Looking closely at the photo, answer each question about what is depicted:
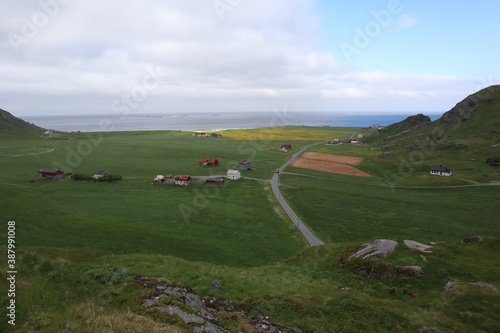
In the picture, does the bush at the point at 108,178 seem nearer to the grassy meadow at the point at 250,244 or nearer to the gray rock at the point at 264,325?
the grassy meadow at the point at 250,244

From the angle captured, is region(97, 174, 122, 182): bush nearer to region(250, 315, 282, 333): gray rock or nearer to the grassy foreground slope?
the grassy foreground slope

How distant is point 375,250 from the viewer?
31.2 m

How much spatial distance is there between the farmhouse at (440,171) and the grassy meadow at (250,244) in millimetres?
5235

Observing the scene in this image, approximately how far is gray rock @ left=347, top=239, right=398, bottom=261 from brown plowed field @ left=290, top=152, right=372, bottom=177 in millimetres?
67948

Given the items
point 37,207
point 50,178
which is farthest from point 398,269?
point 50,178

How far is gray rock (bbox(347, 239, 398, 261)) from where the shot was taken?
30553 millimetres

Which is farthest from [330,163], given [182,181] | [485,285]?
[485,285]

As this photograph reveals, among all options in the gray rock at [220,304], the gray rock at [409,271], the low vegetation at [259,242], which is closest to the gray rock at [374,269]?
the low vegetation at [259,242]

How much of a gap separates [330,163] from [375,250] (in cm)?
8697

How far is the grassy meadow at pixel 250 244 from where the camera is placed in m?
17.5

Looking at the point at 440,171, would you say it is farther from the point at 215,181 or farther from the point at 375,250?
the point at 375,250

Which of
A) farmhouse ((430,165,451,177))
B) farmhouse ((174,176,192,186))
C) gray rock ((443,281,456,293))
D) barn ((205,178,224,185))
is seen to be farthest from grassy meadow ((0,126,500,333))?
farmhouse ((430,165,451,177))

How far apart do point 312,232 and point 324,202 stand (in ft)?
55.8

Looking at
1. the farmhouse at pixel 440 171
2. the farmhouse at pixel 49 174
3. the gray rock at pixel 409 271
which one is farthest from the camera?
the farmhouse at pixel 440 171
